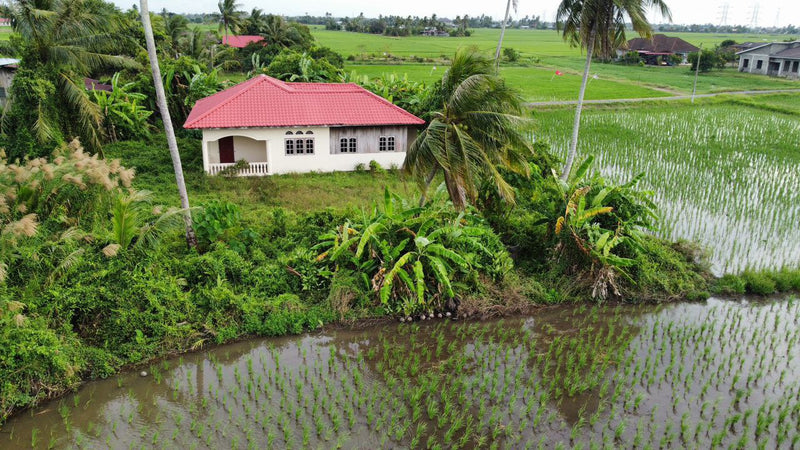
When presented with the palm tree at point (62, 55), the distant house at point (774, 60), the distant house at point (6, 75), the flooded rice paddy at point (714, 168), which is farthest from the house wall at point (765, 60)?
the distant house at point (6, 75)

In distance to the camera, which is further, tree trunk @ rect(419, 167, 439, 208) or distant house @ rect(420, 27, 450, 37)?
distant house @ rect(420, 27, 450, 37)

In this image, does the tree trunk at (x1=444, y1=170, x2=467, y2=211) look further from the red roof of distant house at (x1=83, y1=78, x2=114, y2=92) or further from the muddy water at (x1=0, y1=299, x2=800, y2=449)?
the red roof of distant house at (x1=83, y1=78, x2=114, y2=92)

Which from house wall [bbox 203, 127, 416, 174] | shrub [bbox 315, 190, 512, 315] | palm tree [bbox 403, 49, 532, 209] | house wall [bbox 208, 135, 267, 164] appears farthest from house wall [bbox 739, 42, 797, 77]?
shrub [bbox 315, 190, 512, 315]

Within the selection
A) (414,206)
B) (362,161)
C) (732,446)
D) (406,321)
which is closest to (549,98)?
(362,161)

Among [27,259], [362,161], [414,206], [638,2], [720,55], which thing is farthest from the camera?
[720,55]

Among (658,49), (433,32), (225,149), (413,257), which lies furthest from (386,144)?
(433,32)

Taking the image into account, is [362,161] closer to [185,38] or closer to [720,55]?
[185,38]

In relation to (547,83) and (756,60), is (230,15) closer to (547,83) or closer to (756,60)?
(547,83)
